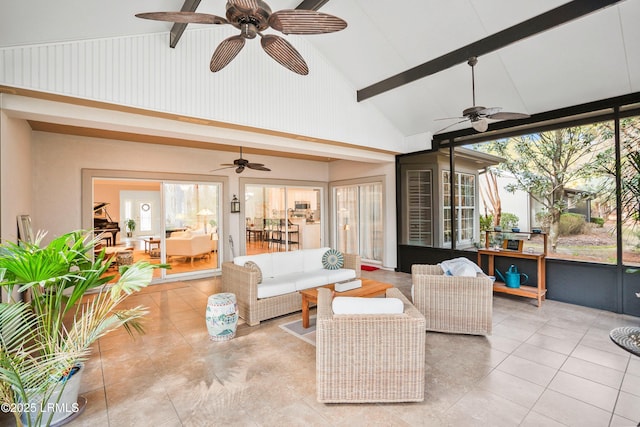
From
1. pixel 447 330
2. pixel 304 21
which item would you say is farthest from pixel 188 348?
pixel 304 21

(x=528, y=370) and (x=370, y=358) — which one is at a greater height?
(x=370, y=358)

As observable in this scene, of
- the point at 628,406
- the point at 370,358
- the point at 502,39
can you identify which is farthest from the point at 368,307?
the point at 502,39

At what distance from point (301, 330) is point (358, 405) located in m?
1.58

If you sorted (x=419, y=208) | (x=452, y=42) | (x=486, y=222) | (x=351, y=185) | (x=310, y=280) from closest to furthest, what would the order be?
(x=452, y=42), (x=310, y=280), (x=486, y=222), (x=419, y=208), (x=351, y=185)

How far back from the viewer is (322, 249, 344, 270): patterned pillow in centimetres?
527

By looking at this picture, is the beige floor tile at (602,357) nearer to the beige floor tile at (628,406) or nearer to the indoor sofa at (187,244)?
the beige floor tile at (628,406)

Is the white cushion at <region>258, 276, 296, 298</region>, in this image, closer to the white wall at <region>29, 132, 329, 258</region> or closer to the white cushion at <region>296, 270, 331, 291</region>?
the white cushion at <region>296, 270, 331, 291</region>

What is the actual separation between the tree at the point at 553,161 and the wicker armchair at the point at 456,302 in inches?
101

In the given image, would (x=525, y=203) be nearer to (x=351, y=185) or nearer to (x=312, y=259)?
(x=312, y=259)

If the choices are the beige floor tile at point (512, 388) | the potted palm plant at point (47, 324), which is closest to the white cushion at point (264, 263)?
the potted palm plant at point (47, 324)

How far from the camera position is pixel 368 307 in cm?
239

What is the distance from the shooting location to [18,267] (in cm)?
173

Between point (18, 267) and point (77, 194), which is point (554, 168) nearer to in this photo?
point (18, 267)

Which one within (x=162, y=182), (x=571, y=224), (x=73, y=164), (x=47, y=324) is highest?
(x=73, y=164)
